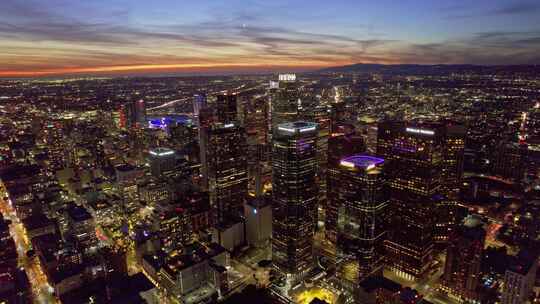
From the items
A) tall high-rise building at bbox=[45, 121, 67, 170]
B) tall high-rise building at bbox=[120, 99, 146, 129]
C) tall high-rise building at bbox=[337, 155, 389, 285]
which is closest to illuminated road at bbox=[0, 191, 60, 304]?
tall high-rise building at bbox=[45, 121, 67, 170]

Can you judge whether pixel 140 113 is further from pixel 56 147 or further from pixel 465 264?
pixel 465 264

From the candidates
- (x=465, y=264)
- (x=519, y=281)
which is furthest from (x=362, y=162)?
(x=519, y=281)

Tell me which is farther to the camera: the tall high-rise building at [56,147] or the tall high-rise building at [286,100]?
the tall high-rise building at [56,147]

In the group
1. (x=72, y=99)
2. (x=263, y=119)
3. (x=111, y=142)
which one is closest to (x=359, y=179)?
(x=263, y=119)

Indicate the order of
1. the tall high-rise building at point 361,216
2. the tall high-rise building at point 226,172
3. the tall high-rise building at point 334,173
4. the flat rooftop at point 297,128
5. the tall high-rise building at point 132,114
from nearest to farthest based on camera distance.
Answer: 1. the tall high-rise building at point 361,216
2. the flat rooftop at point 297,128
3. the tall high-rise building at point 334,173
4. the tall high-rise building at point 226,172
5. the tall high-rise building at point 132,114

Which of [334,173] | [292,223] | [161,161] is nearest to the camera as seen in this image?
[292,223]

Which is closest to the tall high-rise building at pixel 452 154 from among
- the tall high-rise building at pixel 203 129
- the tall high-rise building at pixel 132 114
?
the tall high-rise building at pixel 203 129

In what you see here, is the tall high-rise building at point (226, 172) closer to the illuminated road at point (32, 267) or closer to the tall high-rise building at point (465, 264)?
the illuminated road at point (32, 267)
